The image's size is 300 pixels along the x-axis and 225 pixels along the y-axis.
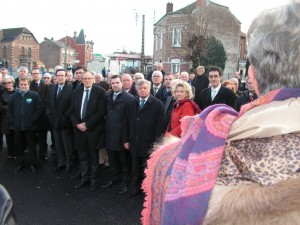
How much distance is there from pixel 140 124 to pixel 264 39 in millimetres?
4001

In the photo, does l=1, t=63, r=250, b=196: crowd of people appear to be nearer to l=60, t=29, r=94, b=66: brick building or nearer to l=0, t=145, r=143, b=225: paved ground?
l=0, t=145, r=143, b=225: paved ground

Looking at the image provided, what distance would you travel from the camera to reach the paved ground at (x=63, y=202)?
4246 mm

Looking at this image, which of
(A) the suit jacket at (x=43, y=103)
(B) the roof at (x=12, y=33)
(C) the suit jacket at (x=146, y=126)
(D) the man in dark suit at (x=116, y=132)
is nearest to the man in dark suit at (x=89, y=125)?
(D) the man in dark suit at (x=116, y=132)

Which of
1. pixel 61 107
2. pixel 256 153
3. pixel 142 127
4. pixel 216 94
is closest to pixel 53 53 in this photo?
pixel 61 107

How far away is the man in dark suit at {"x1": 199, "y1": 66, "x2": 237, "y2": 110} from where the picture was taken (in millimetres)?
5859

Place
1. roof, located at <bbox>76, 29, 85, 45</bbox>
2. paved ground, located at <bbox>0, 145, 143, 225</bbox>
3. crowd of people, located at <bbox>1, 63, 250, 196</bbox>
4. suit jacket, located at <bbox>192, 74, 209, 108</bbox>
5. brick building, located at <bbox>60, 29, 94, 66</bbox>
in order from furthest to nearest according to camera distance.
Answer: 1. roof, located at <bbox>76, 29, 85, 45</bbox>
2. brick building, located at <bbox>60, 29, 94, 66</bbox>
3. suit jacket, located at <bbox>192, 74, 209, 108</bbox>
4. crowd of people, located at <bbox>1, 63, 250, 196</bbox>
5. paved ground, located at <bbox>0, 145, 143, 225</bbox>

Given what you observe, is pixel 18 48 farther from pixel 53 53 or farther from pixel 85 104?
pixel 85 104

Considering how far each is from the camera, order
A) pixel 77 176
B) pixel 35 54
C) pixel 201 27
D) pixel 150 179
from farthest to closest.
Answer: pixel 35 54 → pixel 201 27 → pixel 77 176 → pixel 150 179

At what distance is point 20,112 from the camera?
245 inches

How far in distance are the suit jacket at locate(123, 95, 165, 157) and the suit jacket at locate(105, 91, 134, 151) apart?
0.93 feet

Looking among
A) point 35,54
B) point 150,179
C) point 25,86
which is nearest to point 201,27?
point 25,86

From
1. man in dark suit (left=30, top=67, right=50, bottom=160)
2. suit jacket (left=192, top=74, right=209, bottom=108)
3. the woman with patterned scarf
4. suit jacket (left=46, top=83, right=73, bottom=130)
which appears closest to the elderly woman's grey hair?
the woman with patterned scarf

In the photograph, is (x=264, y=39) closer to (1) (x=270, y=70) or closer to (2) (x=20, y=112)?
(1) (x=270, y=70)

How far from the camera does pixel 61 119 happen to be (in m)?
6.14
